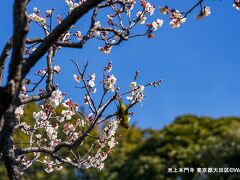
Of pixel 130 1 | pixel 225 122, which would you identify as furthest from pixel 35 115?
pixel 225 122

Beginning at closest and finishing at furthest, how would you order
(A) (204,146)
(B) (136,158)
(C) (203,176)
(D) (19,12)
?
(D) (19,12) → (C) (203,176) → (A) (204,146) → (B) (136,158)

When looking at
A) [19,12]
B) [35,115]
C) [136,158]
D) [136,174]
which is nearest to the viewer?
[19,12]

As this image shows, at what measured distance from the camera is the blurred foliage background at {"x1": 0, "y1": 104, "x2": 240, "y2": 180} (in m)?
12.9

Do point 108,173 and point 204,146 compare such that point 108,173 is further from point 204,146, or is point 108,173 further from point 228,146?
point 228,146

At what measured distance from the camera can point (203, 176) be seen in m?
12.7

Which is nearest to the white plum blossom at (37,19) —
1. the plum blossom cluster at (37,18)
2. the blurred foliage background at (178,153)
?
the plum blossom cluster at (37,18)

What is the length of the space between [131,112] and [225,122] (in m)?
10.6

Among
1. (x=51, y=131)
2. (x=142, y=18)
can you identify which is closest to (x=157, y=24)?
(x=142, y=18)

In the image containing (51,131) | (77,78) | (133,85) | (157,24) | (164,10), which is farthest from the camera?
(51,131)

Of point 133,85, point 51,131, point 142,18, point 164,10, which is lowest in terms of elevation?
point 51,131

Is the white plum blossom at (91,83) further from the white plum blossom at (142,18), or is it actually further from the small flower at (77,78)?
the white plum blossom at (142,18)

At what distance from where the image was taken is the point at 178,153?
49.5 ft

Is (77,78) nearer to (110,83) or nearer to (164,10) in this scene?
(110,83)

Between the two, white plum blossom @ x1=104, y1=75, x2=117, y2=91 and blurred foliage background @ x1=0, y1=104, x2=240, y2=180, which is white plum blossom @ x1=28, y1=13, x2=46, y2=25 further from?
blurred foliage background @ x1=0, y1=104, x2=240, y2=180
